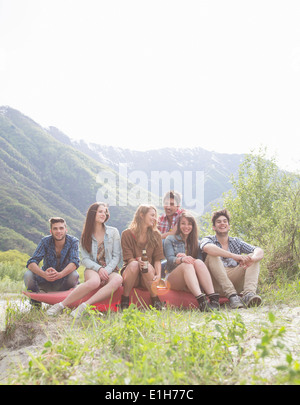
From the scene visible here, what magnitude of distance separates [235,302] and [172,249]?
3.85 feet

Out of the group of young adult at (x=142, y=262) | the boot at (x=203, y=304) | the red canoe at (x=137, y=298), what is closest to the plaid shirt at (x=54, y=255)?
the group of young adult at (x=142, y=262)

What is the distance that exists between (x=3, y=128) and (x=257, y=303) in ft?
439

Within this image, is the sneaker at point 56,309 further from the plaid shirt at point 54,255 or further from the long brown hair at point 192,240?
the long brown hair at point 192,240

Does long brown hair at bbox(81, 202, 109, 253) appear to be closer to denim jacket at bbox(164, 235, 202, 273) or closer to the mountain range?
denim jacket at bbox(164, 235, 202, 273)

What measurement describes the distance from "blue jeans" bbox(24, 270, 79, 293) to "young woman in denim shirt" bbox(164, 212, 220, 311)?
1.46 m

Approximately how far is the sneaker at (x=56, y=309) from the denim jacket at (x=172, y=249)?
5.36 ft

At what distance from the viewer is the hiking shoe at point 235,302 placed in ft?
14.4

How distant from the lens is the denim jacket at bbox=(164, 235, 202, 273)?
492 cm

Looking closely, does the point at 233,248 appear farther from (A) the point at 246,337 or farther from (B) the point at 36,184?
(B) the point at 36,184

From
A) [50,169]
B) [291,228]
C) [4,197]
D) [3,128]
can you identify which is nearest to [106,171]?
[50,169]

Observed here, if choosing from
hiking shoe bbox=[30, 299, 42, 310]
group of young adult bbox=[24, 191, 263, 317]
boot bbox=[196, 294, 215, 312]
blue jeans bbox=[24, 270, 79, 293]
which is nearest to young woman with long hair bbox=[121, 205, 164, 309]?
group of young adult bbox=[24, 191, 263, 317]

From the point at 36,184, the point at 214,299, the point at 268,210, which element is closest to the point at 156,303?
the point at 214,299

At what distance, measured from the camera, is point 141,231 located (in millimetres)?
4926
